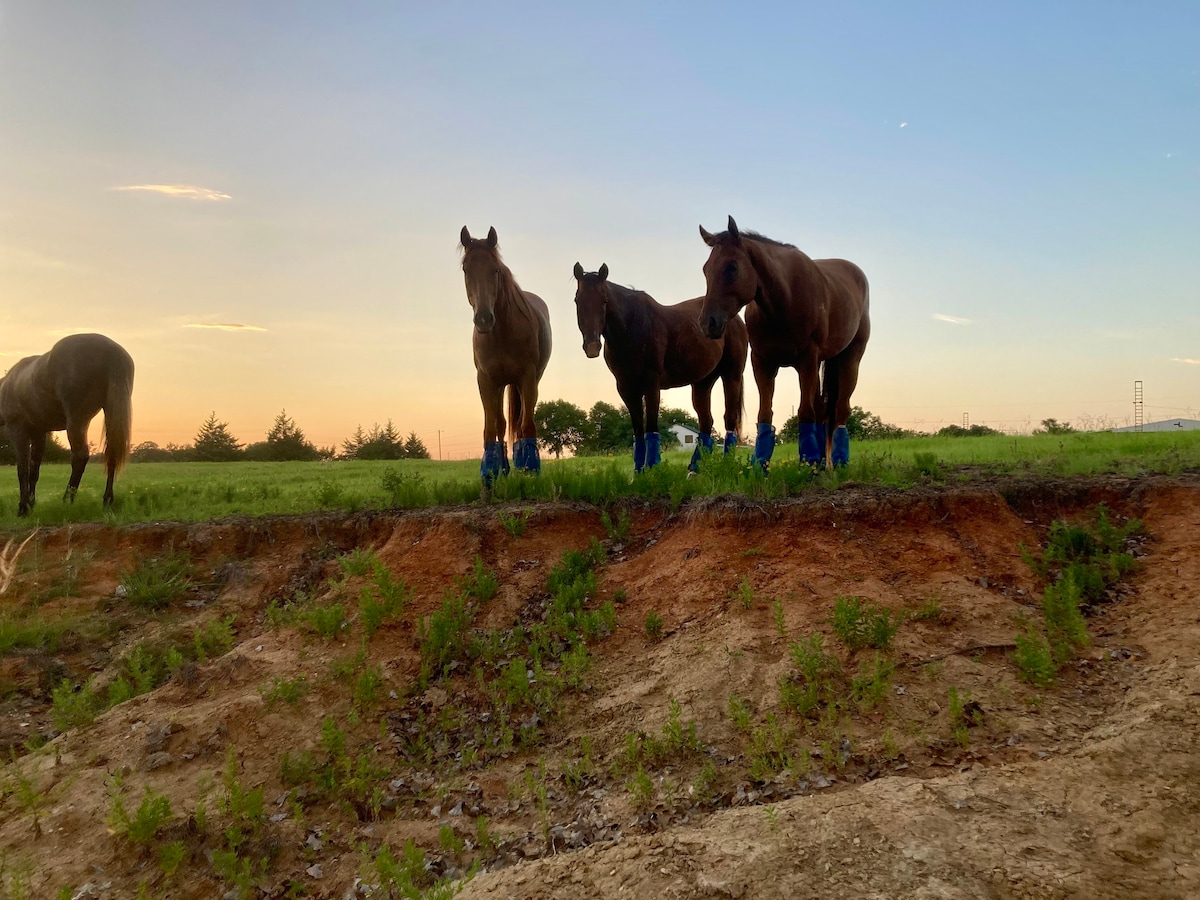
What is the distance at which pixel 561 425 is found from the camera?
51.5m

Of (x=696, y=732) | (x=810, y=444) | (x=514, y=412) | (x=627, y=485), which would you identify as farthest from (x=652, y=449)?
(x=696, y=732)

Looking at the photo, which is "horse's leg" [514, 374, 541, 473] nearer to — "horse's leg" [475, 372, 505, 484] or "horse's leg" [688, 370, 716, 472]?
"horse's leg" [475, 372, 505, 484]

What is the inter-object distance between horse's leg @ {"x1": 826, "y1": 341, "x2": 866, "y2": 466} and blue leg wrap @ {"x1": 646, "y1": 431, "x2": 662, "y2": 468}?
224 centimetres

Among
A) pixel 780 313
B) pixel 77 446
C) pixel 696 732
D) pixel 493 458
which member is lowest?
pixel 696 732

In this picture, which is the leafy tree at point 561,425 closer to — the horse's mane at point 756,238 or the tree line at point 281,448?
the tree line at point 281,448

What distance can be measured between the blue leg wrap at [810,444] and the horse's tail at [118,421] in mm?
9953

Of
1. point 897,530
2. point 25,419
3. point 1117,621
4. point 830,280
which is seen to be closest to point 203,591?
point 25,419

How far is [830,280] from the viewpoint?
8969 mm

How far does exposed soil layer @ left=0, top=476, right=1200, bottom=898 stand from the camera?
3.70 meters

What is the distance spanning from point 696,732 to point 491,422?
5.49 m

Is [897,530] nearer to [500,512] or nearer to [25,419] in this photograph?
[500,512]

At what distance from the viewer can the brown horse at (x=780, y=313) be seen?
26.0ft

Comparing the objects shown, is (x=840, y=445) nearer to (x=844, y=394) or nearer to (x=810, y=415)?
(x=844, y=394)

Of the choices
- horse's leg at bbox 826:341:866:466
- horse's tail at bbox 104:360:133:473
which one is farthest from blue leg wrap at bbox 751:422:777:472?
horse's tail at bbox 104:360:133:473
